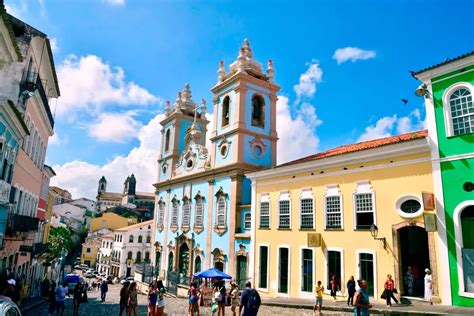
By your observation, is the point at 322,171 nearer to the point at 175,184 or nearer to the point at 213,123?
the point at 213,123

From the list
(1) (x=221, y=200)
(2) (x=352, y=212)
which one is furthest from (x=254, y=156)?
(2) (x=352, y=212)

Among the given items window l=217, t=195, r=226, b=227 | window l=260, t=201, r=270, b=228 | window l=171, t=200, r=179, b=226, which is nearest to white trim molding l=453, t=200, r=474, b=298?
window l=260, t=201, r=270, b=228

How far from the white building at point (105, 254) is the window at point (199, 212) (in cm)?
4117

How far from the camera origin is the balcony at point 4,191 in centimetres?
1439

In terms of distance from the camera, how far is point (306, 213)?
18.7m

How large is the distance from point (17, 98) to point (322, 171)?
1454 centimetres

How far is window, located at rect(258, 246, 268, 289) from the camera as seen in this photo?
20.6 m

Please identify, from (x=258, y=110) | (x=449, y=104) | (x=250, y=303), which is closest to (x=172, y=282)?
(x=258, y=110)

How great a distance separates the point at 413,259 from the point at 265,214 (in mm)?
8183

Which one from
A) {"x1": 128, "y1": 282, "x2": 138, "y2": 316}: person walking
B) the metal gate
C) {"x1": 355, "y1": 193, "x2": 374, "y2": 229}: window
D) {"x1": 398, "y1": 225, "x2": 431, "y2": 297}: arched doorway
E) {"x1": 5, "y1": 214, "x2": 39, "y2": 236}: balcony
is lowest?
the metal gate

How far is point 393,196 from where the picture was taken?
49.9 ft

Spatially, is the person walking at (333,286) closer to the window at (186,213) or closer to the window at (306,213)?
the window at (306,213)

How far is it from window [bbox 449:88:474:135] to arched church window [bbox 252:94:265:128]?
595 inches

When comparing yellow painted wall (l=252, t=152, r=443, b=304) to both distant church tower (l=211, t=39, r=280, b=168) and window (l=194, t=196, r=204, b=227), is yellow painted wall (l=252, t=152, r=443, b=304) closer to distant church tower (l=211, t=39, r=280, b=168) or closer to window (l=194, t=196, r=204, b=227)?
distant church tower (l=211, t=39, r=280, b=168)
